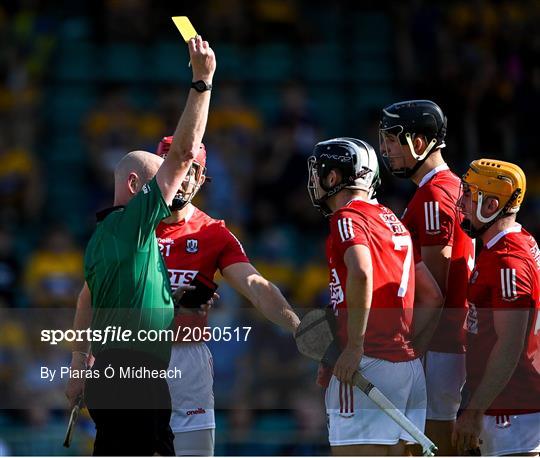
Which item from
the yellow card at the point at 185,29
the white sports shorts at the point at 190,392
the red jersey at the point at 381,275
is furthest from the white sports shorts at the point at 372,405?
the yellow card at the point at 185,29

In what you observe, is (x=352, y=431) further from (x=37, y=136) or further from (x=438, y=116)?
(x=37, y=136)

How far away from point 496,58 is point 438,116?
6343 millimetres

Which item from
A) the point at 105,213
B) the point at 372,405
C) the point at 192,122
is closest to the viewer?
the point at 192,122

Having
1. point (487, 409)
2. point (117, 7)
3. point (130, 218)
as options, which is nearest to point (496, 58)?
point (117, 7)

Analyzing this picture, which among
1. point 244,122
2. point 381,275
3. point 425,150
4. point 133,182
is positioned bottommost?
point 381,275

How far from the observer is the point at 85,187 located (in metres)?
12.4

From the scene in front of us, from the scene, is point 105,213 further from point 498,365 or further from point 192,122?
point 498,365

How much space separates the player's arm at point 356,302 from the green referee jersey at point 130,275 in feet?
2.82

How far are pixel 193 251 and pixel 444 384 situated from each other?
1464 mm

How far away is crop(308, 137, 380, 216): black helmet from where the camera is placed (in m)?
5.98

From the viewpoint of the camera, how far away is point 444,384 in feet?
21.0

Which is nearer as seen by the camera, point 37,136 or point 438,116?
point 438,116

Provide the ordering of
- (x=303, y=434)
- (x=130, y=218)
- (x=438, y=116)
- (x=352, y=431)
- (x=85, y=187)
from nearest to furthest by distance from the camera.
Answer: (x=130, y=218), (x=352, y=431), (x=438, y=116), (x=303, y=434), (x=85, y=187)

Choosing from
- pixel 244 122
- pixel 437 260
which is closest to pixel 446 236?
pixel 437 260
